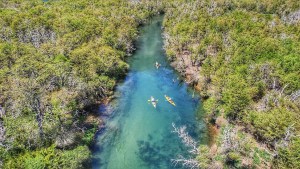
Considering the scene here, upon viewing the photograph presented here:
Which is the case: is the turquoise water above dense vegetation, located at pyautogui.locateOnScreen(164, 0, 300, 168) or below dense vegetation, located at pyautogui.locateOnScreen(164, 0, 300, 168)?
below

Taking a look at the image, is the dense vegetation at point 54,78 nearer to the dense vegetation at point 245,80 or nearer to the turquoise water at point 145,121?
the turquoise water at point 145,121

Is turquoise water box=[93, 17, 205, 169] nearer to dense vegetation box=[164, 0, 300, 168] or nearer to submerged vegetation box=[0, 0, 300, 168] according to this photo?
submerged vegetation box=[0, 0, 300, 168]

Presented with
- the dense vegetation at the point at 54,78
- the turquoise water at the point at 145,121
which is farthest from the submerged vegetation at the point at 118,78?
the turquoise water at the point at 145,121

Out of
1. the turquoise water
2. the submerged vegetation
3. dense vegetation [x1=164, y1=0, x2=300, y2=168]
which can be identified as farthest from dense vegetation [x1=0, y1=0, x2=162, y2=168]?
dense vegetation [x1=164, y1=0, x2=300, y2=168]

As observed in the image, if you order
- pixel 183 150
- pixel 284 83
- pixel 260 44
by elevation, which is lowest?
pixel 183 150

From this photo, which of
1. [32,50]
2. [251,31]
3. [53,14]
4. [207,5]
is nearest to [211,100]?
[251,31]

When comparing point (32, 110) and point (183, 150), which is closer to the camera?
point (32, 110)

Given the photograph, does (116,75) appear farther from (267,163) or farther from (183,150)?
(267,163)

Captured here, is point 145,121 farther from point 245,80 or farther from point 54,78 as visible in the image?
point 245,80
